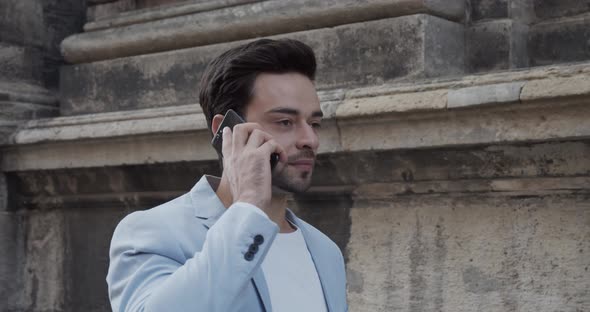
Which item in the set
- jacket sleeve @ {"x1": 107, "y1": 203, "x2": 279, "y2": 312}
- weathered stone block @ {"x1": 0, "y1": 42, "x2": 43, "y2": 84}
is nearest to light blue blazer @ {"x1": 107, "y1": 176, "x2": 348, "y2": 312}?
jacket sleeve @ {"x1": 107, "y1": 203, "x2": 279, "y2": 312}

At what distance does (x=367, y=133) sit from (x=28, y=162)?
2155 millimetres

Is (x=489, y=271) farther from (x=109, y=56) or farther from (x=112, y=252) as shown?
(x=109, y=56)

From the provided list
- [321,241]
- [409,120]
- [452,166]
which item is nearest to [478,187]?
[452,166]

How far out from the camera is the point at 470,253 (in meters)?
3.89

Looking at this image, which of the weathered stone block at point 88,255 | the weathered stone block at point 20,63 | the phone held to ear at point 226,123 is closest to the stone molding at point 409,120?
the weathered stone block at point 88,255

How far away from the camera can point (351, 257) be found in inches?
168

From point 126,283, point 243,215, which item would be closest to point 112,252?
point 126,283

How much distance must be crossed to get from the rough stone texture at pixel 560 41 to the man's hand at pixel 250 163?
236 cm

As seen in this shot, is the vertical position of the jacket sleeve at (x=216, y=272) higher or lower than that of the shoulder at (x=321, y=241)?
lower

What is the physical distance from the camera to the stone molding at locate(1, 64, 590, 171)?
3.52 meters

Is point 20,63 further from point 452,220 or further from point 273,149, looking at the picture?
point 273,149

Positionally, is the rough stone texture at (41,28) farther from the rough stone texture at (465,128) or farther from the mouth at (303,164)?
the mouth at (303,164)

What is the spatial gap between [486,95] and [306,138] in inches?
56.2

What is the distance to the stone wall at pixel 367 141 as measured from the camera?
3.69 meters
